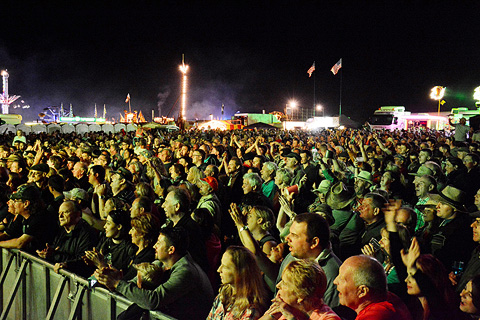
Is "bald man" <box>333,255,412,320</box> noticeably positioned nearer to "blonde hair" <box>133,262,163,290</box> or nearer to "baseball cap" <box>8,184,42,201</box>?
"blonde hair" <box>133,262,163,290</box>

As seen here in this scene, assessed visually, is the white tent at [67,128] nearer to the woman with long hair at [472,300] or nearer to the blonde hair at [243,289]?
the blonde hair at [243,289]

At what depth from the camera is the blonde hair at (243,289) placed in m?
2.63

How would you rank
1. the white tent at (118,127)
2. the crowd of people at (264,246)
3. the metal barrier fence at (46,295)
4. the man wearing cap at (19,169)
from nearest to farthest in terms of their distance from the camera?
the crowd of people at (264,246), the metal barrier fence at (46,295), the man wearing cap at (19,169), the white tent at (118,127)

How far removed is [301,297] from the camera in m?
2.34

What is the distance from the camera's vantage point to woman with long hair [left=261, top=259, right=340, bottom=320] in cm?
232

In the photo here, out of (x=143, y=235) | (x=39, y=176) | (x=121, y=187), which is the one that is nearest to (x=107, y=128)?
(x=39, y=176)

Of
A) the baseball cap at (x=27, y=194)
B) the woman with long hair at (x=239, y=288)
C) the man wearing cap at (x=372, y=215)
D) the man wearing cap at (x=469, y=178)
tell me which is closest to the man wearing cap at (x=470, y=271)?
the man wearing cap at (x=372, y=215)

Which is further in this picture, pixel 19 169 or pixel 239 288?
pixel 19 169

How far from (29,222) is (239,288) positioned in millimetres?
3114

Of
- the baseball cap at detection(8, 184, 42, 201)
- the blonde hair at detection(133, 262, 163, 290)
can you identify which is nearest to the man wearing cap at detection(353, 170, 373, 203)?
the blonde hair at detection(133, 262, 163, 290)

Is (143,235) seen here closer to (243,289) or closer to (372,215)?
(243,289)

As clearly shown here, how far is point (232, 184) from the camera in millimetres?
6828

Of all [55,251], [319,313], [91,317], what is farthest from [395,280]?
[55,251]

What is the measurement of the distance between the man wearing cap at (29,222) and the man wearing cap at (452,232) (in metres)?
4.30
